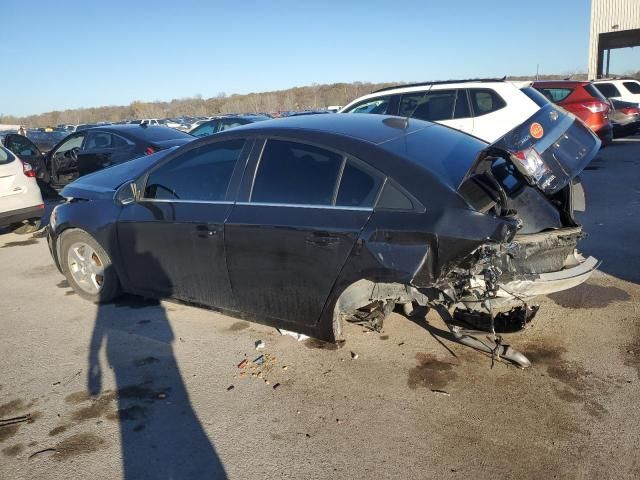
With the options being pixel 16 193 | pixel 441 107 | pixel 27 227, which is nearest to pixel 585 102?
pixel 441 107

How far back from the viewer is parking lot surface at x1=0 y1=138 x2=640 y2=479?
104 inches

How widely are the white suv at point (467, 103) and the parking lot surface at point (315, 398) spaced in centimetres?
361

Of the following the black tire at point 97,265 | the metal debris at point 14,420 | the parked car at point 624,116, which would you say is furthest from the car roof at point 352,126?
the parked car at point 624,116

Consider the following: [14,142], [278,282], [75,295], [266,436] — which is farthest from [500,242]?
[14,142]

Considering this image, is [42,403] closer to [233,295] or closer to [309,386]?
[233,295]

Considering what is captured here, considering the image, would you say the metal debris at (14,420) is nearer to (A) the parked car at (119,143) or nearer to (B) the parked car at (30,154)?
(A) the parked car at (119,143)

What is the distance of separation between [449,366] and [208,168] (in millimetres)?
2316

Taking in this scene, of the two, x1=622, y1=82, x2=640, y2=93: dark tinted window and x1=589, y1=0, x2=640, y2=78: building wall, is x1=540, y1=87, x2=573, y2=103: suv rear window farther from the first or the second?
x1=589, y1=0, x2=640, y2=78: building wall

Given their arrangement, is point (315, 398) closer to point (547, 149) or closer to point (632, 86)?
point (547, 149)

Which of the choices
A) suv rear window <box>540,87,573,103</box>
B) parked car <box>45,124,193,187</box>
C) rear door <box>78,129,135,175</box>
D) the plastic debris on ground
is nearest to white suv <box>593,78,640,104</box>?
suv rear window <box>540,87,573,103</box>

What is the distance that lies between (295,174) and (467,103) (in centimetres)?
538

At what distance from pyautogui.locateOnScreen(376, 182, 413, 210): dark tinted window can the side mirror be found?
2.26 meters

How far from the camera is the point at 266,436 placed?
9.38ft

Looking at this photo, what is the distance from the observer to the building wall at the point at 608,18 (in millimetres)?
23688
